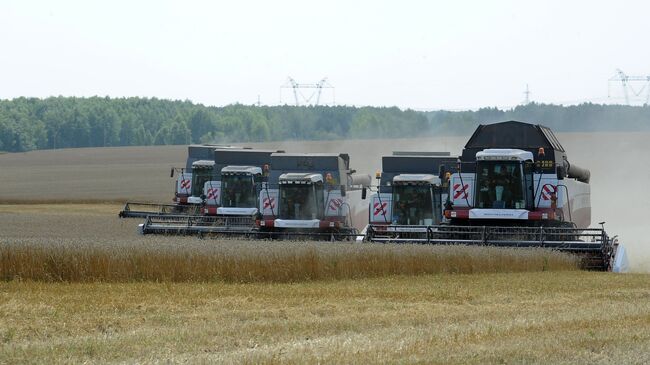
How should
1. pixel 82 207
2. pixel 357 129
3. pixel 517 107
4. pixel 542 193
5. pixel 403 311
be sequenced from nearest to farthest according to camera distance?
pixel 403 311 → pixel 542 193 → pixel 82 207 → pixel 517 107 → pixel 357 129

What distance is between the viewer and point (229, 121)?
141375mm

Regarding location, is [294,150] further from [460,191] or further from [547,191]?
[547,191]

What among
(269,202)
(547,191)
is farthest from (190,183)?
(547,191)

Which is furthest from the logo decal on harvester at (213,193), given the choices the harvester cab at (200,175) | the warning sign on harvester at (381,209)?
the warning sign on harvester at (381,209)

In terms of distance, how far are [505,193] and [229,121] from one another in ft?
375

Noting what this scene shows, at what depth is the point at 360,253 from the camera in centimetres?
2327

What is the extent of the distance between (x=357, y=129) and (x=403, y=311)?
9123 centimetres

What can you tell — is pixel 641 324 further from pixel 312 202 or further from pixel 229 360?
pixel 312 202

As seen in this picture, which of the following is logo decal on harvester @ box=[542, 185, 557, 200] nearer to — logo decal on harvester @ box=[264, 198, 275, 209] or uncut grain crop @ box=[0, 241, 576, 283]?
uncut grain crop @ box=[0, 241, 576, 283]

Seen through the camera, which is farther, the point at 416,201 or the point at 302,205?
the point at 416,201

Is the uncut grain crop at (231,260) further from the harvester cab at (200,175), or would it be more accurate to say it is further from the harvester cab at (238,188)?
the harvester cab at (200,175)

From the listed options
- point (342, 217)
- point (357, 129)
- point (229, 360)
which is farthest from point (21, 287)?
point (357, 129)

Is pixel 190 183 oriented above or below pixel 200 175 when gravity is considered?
below

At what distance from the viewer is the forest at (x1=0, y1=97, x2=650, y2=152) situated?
291ft
